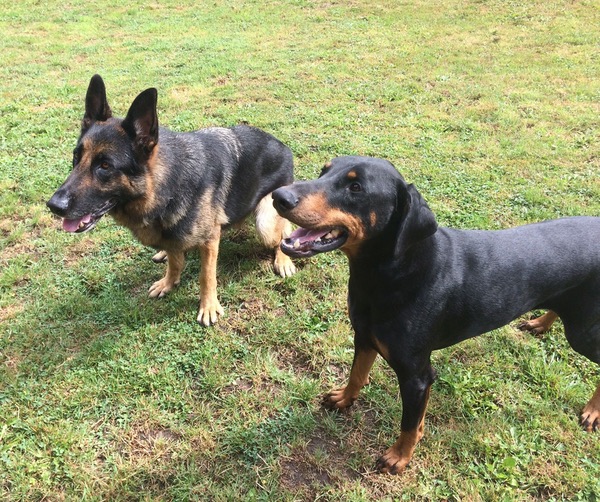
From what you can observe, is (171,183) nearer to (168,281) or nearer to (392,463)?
(168,281)

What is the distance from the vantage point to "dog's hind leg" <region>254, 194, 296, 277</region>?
4297 mm

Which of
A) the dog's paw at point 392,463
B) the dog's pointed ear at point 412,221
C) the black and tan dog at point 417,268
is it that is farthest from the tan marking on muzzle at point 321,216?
the dog's paw at point 392,463

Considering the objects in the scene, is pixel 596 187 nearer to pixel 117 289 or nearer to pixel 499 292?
pixel 499 292

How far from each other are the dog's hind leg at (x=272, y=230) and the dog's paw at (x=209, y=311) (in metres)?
0.74

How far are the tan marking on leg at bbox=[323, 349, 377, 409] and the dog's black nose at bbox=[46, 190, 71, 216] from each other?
2.26m

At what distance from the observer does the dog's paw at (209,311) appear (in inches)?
149

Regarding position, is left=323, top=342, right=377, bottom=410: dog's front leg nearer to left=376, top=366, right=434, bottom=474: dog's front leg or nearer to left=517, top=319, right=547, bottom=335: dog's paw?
left=376, top=366, right=434, bottom=474: dog's front leg

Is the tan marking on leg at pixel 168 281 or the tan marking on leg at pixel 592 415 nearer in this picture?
the tan marking on leg at pixel 592 415

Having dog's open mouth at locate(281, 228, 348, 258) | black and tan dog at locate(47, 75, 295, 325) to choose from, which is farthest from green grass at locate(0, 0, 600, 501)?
dog's open mouth at locate(281, 228, 348, 258)

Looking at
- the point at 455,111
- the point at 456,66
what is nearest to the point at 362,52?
the point at 456,66

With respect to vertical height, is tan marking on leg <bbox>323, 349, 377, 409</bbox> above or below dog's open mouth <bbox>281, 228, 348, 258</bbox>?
below

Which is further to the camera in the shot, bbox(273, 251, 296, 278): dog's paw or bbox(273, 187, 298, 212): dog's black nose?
bbox(273, 251, 296, 278): dog's paw

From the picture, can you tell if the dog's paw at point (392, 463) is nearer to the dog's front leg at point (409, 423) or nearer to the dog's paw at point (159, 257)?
the dog's front leg at point (409, 423)

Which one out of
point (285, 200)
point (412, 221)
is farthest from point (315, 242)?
point (412, 221)
